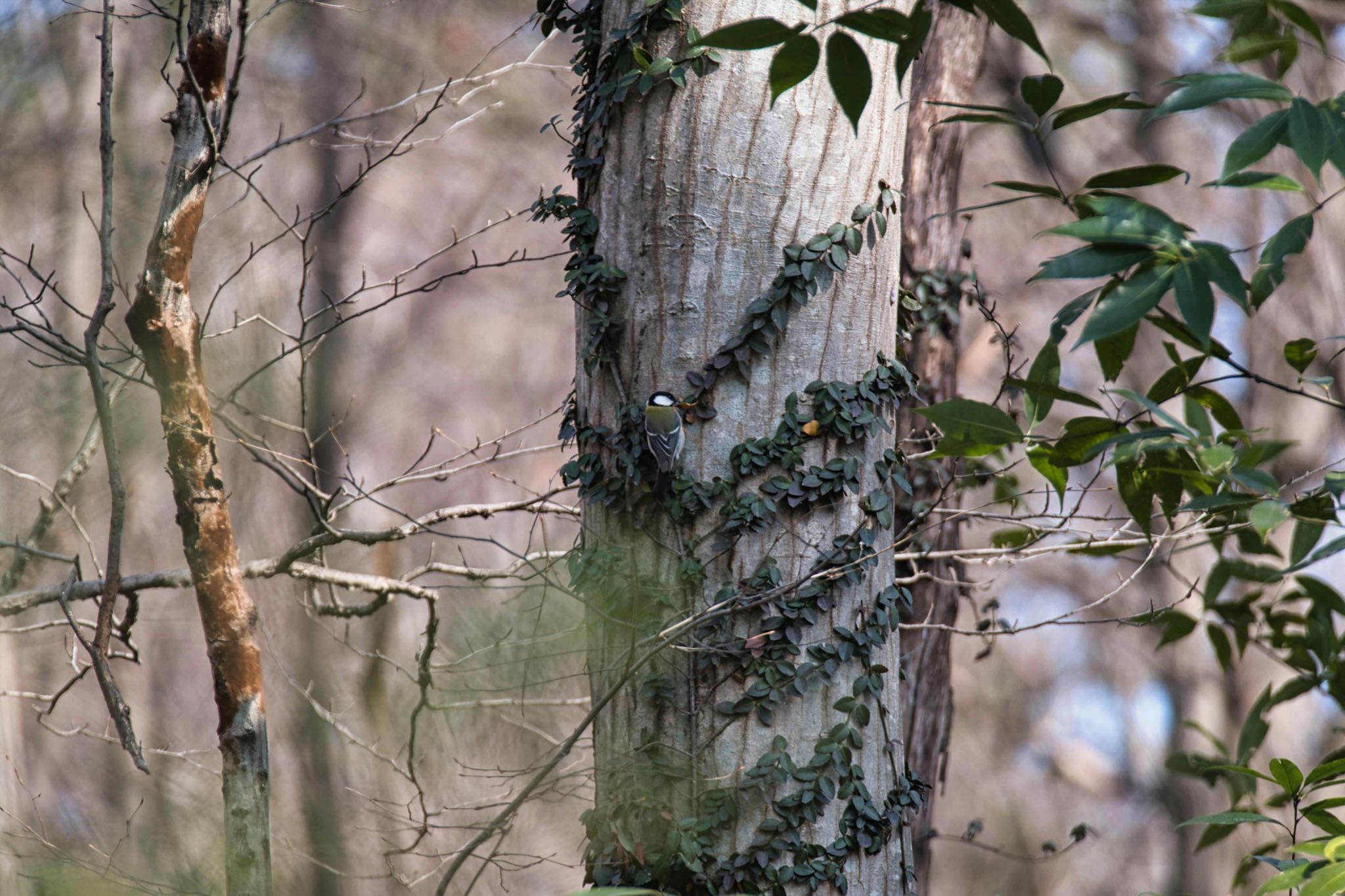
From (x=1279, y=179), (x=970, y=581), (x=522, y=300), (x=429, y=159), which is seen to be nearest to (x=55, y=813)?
(x=970, y=581)

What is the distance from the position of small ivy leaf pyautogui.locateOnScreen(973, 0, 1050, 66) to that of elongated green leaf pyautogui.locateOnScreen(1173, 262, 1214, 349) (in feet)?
0.94

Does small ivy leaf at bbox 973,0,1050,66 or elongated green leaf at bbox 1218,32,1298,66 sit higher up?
elongated green leaf at bbox 1218,32,1298,66

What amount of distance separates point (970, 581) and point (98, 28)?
600 cm

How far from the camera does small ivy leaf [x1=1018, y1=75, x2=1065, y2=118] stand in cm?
118

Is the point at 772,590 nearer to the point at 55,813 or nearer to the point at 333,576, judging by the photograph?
the point at 333,576

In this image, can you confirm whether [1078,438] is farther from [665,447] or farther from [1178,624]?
[1178,624]

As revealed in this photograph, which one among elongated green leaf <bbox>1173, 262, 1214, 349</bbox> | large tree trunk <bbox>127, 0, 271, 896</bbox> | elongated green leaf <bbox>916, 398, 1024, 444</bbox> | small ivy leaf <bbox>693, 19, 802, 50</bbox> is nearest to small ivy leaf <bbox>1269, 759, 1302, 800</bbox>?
elongated green leaf <bbox>916, 398, 1024, 444</bbox>

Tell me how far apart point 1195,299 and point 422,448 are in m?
7.59

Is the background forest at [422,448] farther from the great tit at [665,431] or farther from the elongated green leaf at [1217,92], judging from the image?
the elongated green leaf at [1217,92]

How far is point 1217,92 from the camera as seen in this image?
1060 mm

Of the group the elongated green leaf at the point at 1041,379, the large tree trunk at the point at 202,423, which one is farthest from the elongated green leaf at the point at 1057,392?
the large tree trunk at the point at 202,423

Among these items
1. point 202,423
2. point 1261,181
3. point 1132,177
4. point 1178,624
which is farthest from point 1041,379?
point 202,423

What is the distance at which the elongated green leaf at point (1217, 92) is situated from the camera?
1041mm

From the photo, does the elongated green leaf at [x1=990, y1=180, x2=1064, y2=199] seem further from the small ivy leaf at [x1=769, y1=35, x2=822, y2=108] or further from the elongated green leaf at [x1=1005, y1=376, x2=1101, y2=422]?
the small ivy leaf at [x1=769, y1=35, x2=822, y2=108]
